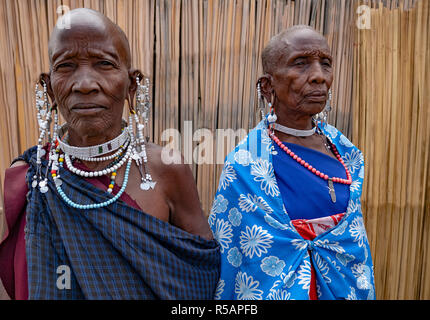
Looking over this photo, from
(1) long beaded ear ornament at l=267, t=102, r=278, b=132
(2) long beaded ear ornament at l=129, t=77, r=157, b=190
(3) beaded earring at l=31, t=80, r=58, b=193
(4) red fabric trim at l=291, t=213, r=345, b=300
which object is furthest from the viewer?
(1) long beaded ear ornament at l=267, t=102, r=278, b=132

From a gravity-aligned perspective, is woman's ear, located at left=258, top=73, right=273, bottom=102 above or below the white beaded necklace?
above

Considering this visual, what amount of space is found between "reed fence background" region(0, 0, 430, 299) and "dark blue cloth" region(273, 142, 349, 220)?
752mm

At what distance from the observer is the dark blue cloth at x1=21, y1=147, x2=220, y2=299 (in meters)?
1.46

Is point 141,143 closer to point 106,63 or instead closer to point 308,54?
point 106,63

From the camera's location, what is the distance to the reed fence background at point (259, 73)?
2.40m

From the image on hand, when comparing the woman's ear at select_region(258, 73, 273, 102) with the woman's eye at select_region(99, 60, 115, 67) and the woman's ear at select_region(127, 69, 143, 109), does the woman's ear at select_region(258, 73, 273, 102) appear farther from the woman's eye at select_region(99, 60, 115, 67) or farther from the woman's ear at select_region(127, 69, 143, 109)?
the woman's eye at select_region(99, 60, 115, 67)

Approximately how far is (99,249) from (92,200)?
208mm

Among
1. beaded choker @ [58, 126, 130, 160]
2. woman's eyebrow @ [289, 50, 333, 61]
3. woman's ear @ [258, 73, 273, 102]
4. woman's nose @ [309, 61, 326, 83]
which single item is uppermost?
woman's eyebrow @ [289, 50, 333, 61]

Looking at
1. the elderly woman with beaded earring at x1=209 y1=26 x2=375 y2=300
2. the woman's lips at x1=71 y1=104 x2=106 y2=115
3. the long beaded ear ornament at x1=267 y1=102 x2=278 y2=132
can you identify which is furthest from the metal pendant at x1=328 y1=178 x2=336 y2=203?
the woman's lips at x1=71 y1=104 x2=106 y2=115

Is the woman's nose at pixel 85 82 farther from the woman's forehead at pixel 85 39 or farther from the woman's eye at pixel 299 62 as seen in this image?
the woman's eye at pixel 299 62

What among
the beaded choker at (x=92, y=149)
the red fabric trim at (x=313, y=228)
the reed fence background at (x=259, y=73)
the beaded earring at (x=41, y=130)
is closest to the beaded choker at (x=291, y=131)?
the red fabric trim at (x=313, y=228)

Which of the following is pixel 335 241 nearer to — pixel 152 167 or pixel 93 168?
pixel 152 167

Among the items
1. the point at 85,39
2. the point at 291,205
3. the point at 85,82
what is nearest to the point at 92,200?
the point at 85,82

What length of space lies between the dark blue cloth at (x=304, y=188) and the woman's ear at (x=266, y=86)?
297 millimetres
